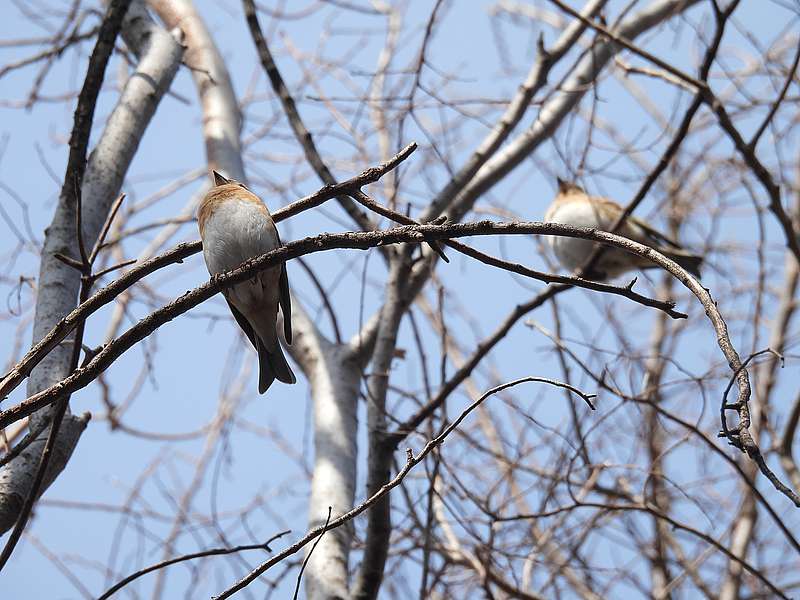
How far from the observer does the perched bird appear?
17.5ft

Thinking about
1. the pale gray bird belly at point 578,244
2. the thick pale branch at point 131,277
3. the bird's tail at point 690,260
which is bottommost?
the thick pale branch at point 131,277

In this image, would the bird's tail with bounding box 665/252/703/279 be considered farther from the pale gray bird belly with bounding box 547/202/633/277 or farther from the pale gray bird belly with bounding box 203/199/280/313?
the pale gray bird belly with bounding box 203/199/280/313

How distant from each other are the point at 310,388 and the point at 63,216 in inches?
58.9

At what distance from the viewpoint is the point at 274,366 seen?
345cm

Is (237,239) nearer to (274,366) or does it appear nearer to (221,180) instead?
(274,366)

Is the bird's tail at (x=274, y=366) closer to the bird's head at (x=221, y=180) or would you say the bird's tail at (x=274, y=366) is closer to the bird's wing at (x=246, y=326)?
the bird's wing at (x=246, y=326)

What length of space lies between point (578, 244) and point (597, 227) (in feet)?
0.81

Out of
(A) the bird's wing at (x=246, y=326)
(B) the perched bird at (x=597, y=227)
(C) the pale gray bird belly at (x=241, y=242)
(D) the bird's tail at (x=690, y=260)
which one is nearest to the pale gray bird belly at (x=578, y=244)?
(B) the perched bird at (x=597, y=227)

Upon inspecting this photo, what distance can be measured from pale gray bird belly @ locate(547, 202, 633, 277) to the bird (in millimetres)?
2459

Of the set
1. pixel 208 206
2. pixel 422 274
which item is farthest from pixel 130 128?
pixel 422 274

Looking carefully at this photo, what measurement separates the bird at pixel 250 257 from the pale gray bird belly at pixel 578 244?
2459 millimetres

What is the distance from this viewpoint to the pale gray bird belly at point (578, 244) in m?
5.42

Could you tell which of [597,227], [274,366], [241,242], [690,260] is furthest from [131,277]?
[597,227]

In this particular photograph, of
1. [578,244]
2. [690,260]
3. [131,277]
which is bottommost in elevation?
[131,277]
